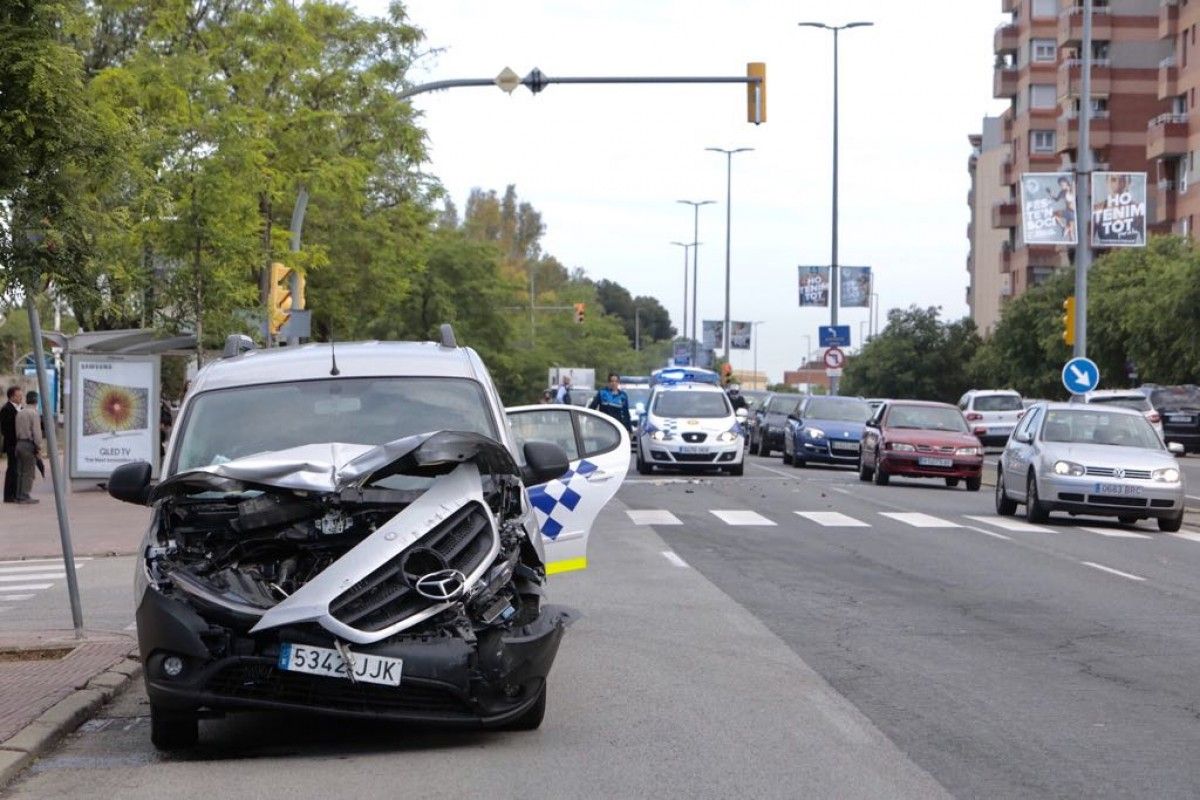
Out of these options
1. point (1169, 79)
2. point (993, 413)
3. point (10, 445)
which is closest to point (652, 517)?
→ point (10, 445)

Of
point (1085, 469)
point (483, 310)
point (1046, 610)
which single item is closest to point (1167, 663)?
point (1046, 610)

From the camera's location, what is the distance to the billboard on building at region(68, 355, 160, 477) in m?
28.9

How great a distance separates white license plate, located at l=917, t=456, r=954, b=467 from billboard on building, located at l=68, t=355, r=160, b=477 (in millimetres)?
12952

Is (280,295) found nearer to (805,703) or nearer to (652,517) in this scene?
(652,517)

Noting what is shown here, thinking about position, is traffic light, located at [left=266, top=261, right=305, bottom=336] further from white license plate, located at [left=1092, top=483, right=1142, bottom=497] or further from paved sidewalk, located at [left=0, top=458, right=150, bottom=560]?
white license plate, located at [left=1092, top=483, right=1142, bottom=497]

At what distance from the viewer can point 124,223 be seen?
38.9 ft

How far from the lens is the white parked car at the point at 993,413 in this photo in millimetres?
53094

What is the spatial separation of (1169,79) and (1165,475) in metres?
67.4

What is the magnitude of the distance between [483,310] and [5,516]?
5226 centimetres

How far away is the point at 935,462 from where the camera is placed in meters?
33.2

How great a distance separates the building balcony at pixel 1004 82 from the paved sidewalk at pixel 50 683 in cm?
9853

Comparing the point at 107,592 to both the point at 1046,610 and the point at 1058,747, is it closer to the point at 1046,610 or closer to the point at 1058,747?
the point at 1046,610

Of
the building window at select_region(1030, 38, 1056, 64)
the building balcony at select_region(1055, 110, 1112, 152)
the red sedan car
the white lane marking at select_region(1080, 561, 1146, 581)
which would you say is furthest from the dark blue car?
the building window at select_region(1030, 38, 1056, 64)

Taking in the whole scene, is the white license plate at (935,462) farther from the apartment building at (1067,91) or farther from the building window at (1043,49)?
the building window at (1043,49)
